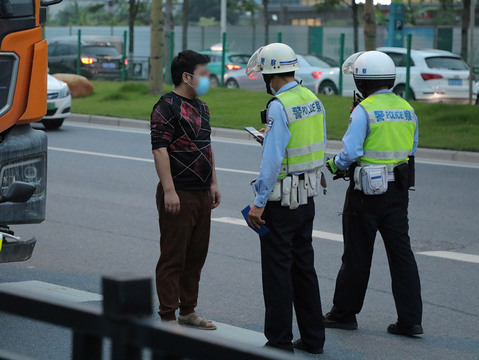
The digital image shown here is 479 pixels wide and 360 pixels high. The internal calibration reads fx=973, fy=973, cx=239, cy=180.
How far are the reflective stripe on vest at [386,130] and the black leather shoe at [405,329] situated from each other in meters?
1.00

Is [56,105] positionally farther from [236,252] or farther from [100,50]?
[100,50]

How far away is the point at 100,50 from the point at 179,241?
2586cm

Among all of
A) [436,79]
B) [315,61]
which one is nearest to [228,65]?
[315,61]

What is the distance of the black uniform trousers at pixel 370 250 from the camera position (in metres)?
5.93

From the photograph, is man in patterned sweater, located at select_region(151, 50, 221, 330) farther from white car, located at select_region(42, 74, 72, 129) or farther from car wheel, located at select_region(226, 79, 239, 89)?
car wheel, located at select_region(226, 79, 239, 89)

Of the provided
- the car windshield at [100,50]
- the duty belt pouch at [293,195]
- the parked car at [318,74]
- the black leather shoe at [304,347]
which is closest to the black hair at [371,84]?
the duty belt pouch at [293,195]

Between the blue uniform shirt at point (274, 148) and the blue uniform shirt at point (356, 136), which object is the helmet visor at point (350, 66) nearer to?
the blue uniform shirt at point (356, 136)

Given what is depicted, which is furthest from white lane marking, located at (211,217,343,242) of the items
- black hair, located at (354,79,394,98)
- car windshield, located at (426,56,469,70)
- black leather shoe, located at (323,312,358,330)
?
car windshield, located at (426,56,469,70)

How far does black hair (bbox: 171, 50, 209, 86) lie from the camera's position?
580cm

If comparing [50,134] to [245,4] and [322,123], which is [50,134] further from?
[245,4]

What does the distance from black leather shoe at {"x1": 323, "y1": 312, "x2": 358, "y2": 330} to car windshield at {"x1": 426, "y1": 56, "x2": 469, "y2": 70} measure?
1692 cm

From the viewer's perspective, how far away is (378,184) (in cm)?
582

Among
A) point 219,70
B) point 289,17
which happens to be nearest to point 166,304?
point 219,70

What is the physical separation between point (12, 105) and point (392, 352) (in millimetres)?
2854
